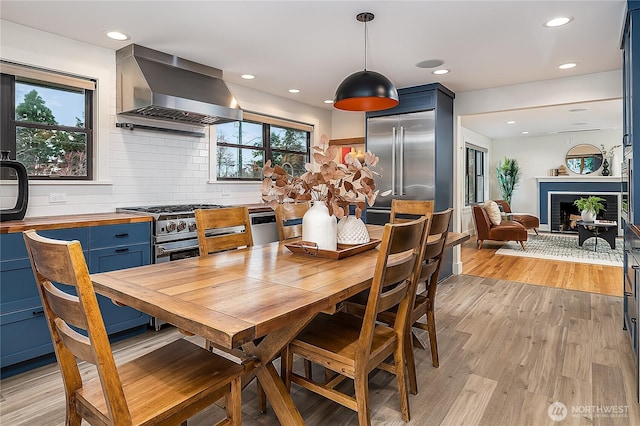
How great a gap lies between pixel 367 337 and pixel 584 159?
976 cm

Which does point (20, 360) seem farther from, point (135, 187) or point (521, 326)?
point (521, 326)

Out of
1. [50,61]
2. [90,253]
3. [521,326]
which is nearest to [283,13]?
[50,61]

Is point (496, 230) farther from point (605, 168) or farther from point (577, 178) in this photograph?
point (605, 168)

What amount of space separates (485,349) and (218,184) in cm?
321

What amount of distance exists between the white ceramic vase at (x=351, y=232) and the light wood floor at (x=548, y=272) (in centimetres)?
344

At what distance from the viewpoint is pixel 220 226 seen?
2289mm

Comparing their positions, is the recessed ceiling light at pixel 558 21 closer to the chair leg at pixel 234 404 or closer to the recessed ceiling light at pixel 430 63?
the recessed ceiling light at pixel 430 63

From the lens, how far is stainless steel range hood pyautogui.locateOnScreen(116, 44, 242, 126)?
325cm

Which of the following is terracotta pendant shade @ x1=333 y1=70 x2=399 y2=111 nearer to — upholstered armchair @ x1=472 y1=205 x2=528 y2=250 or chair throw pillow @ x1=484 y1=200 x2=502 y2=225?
upholstered armchair @ x1=472 y1=205 x2=528 y2=250

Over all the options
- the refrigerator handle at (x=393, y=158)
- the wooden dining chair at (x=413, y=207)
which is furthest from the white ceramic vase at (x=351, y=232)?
the refrigerator handle at (x=393, y=158)

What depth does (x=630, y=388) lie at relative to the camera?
7.36ft

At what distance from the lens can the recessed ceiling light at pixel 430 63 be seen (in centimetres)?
371

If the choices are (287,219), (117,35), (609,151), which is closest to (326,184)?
(287,219)

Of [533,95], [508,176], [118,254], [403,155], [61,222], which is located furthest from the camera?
[508,176]
